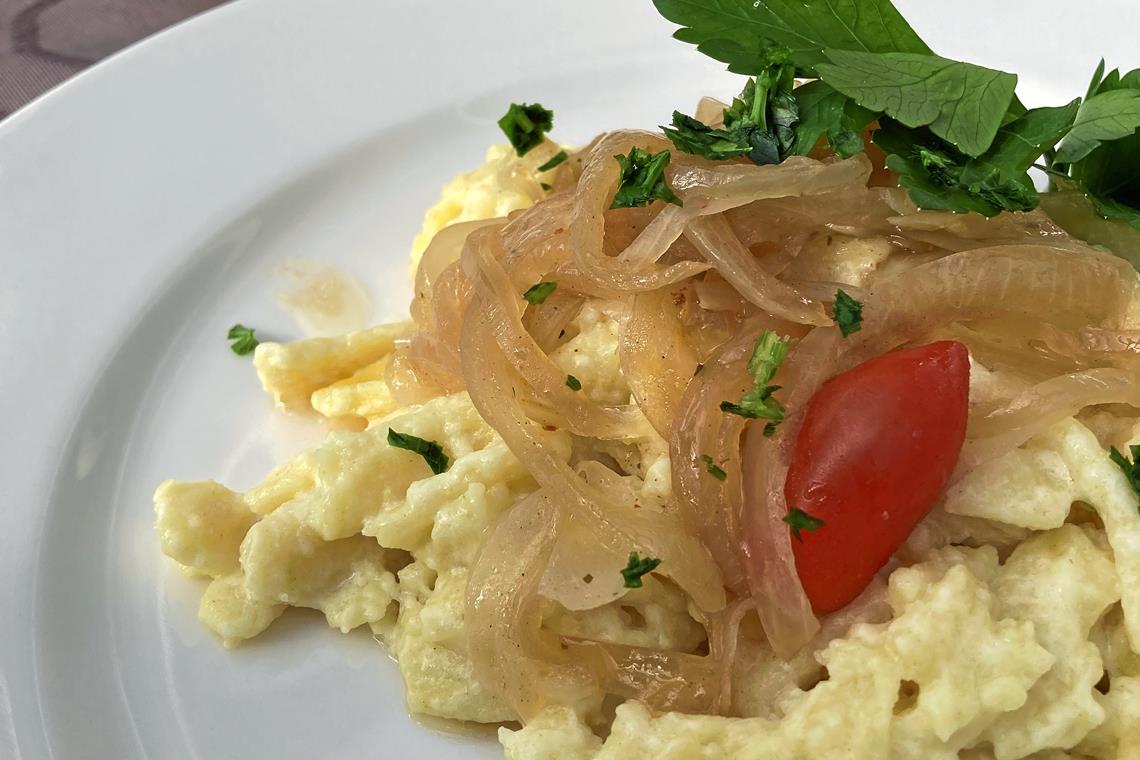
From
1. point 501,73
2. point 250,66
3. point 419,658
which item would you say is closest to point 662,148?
point 419,658

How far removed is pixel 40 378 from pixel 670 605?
194 cm

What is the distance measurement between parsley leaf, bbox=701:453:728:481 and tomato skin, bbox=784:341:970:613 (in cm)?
13

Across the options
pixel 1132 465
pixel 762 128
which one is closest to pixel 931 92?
pixel 762 128

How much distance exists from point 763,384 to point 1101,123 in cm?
105

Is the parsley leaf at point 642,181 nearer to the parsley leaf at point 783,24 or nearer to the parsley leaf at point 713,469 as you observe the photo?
the parsley leaf at point 783,24

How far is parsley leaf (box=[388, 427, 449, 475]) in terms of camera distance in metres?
2.47

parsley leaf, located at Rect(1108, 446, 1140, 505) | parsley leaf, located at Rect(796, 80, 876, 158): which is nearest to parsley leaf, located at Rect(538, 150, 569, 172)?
parsley leaf, located at Rect(796, 80, 876, 158)

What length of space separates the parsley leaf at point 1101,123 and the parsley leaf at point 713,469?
1118 mm

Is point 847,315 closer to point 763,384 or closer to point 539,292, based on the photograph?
point 763,384

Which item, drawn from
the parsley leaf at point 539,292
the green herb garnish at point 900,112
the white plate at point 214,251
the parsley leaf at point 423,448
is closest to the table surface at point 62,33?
the white plate at point 214,251

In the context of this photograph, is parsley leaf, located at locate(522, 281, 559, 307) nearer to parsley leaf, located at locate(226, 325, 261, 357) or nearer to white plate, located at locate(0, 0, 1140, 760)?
white plate, located at locate(0, 0, 1140, 760)

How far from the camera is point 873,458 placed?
78.7 inches

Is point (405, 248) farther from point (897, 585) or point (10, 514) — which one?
point (897, 585)

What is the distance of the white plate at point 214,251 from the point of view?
2.34 meters
